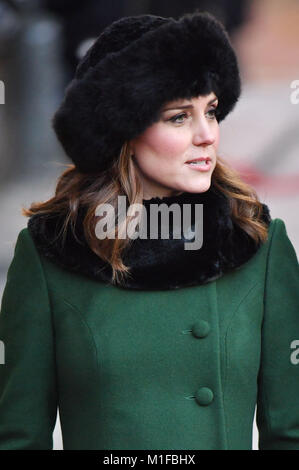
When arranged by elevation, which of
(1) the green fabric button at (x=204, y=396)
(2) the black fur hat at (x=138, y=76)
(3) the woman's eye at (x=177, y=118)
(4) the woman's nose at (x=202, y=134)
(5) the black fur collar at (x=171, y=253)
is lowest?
(1) the green fabric button at (x=204, y=396)

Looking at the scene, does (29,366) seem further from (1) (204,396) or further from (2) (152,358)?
(1) (204,396)

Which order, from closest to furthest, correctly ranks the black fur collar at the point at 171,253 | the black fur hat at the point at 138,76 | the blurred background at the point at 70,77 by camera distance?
the black fur hat at the point at 138,76 < the black fur collar at the point at 171,253 < the blurred background at the point at 70,77

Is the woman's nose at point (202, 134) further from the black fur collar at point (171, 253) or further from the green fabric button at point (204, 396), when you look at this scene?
the green fabric button at point (204, 396)

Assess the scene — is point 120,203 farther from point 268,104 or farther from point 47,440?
point 268,104

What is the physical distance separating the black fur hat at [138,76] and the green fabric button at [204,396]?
0.57 meters

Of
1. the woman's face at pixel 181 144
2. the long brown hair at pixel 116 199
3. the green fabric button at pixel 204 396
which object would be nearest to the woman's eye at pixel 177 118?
the woman's face at pixel 181 144

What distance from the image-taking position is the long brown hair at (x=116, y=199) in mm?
2043

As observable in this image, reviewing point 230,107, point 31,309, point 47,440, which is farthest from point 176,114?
point 47,440

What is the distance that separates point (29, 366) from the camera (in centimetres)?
205

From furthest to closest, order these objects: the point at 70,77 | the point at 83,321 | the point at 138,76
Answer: the point at 70,77, the point at 83,321, the point at 138,76

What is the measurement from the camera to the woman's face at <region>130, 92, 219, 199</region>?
6.42 ft

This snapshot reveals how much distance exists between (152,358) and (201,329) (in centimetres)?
13

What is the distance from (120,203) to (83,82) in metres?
0.30

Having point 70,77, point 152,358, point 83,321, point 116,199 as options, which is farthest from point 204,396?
point 70,77
